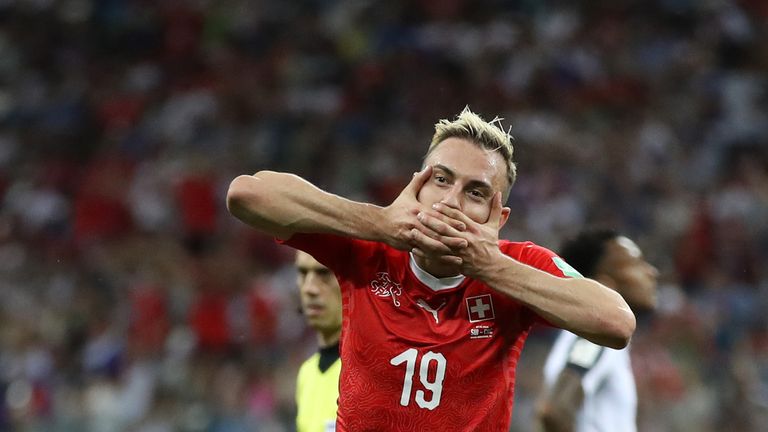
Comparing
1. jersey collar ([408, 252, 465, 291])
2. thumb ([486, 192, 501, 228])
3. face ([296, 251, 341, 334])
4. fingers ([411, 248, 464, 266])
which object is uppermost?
face ([296, 251, 341, 334])

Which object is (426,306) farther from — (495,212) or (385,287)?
(495,212)

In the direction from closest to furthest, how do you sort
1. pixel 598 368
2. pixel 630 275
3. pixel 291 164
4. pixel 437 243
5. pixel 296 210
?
pixel 437 243 < pixel 296 210 < pixel 598 368 < pixel 630 275 < pixel 291 164

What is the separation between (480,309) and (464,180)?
1.32ft

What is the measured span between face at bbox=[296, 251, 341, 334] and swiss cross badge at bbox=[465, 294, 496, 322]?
185cm

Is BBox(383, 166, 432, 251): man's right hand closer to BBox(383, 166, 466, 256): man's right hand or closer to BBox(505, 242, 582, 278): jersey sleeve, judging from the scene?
BBox(383, 166, 466, 256): man's right hand

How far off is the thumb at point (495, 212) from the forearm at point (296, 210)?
0.35m

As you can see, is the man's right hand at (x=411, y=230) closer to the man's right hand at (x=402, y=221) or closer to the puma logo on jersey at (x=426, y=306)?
the man's right hand at (x=402, y=221)

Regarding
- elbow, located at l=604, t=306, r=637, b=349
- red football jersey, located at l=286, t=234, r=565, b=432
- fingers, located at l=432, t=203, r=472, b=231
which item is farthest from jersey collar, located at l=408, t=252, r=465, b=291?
elbow, located at l=604, t=306, r=637, b=349

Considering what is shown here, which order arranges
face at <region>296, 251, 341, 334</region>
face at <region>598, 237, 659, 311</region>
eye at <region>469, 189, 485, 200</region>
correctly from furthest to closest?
face at <region>598, 237, 659, 311</region>
face at <region>296, 251, 341, 334</region>
eye at <region>469, 189, 485, 200</region>

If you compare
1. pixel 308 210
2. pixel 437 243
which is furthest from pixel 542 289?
pixel 308 210

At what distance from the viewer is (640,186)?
10867 mm

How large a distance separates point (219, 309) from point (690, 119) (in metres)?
5.04

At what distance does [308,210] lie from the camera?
347 cm

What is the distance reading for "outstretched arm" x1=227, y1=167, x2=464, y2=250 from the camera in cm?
344
